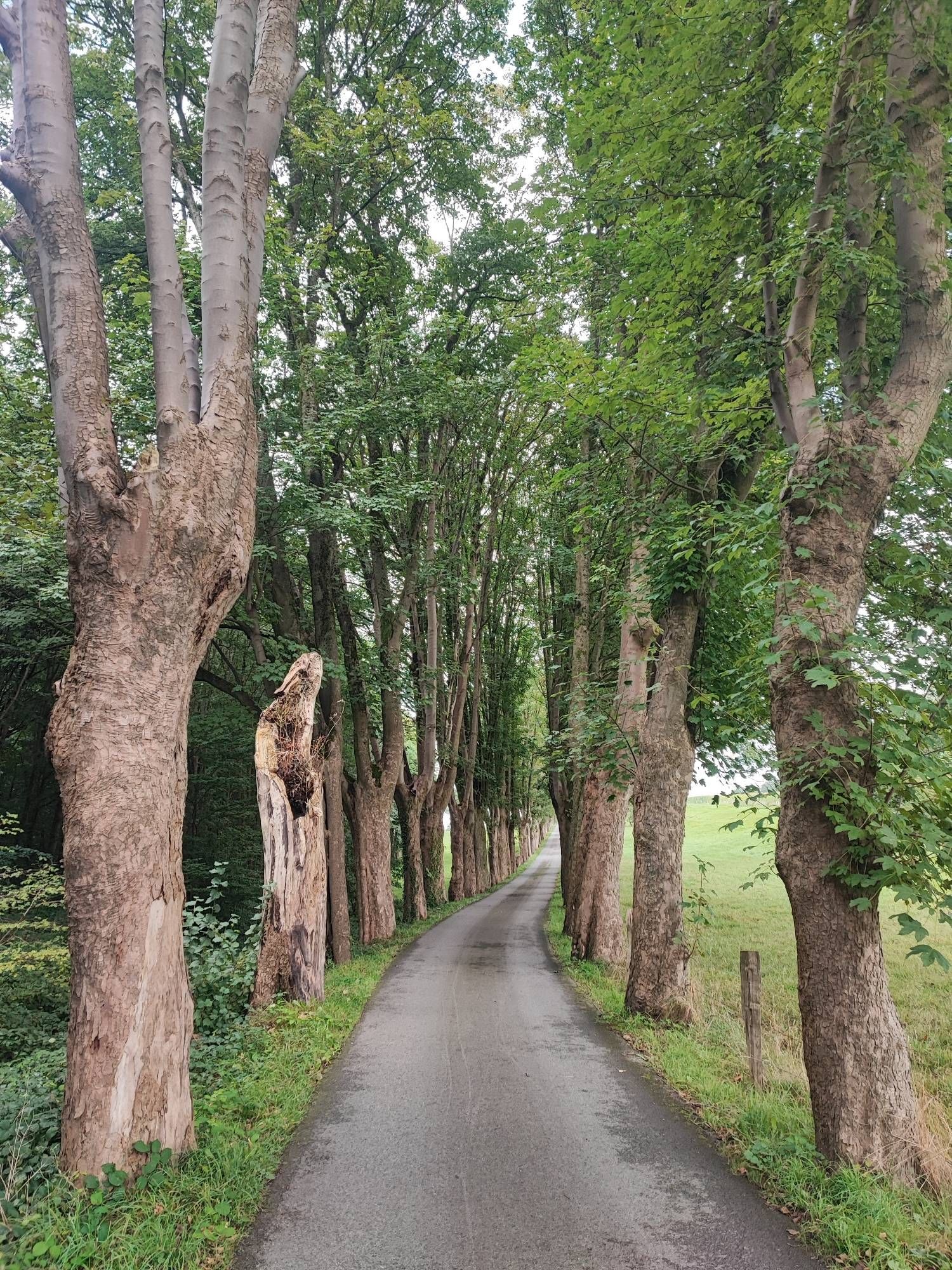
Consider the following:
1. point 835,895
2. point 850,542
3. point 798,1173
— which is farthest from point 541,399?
point 798,1173

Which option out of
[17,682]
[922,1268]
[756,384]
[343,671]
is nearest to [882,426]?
[756,384]

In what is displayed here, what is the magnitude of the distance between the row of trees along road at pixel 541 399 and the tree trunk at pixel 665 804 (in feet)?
0.16

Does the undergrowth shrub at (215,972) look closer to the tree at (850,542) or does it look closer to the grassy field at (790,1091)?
the grassy field at (790,1091)

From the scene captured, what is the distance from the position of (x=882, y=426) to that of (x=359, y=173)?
34.2 ft

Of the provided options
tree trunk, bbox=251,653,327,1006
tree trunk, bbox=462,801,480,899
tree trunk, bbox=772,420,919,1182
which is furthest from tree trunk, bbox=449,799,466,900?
tree trunk, bbox=772,420,919,1182

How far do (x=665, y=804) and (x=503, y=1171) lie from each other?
423cm

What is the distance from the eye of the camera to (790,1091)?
520 cm

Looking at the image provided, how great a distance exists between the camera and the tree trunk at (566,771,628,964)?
11164 mm

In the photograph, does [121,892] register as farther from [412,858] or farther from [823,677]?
[412,858]

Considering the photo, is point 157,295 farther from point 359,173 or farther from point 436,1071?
point 359,173

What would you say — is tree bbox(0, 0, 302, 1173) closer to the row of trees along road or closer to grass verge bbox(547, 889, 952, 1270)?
the row of trees along road

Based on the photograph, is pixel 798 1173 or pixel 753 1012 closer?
pixel 798 1173

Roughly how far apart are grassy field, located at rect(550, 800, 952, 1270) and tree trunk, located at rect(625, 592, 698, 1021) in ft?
1.85

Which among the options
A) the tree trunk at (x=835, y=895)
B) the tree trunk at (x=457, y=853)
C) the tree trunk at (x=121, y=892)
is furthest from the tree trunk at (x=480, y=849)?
the tree trunk at (x=121, y=892)
